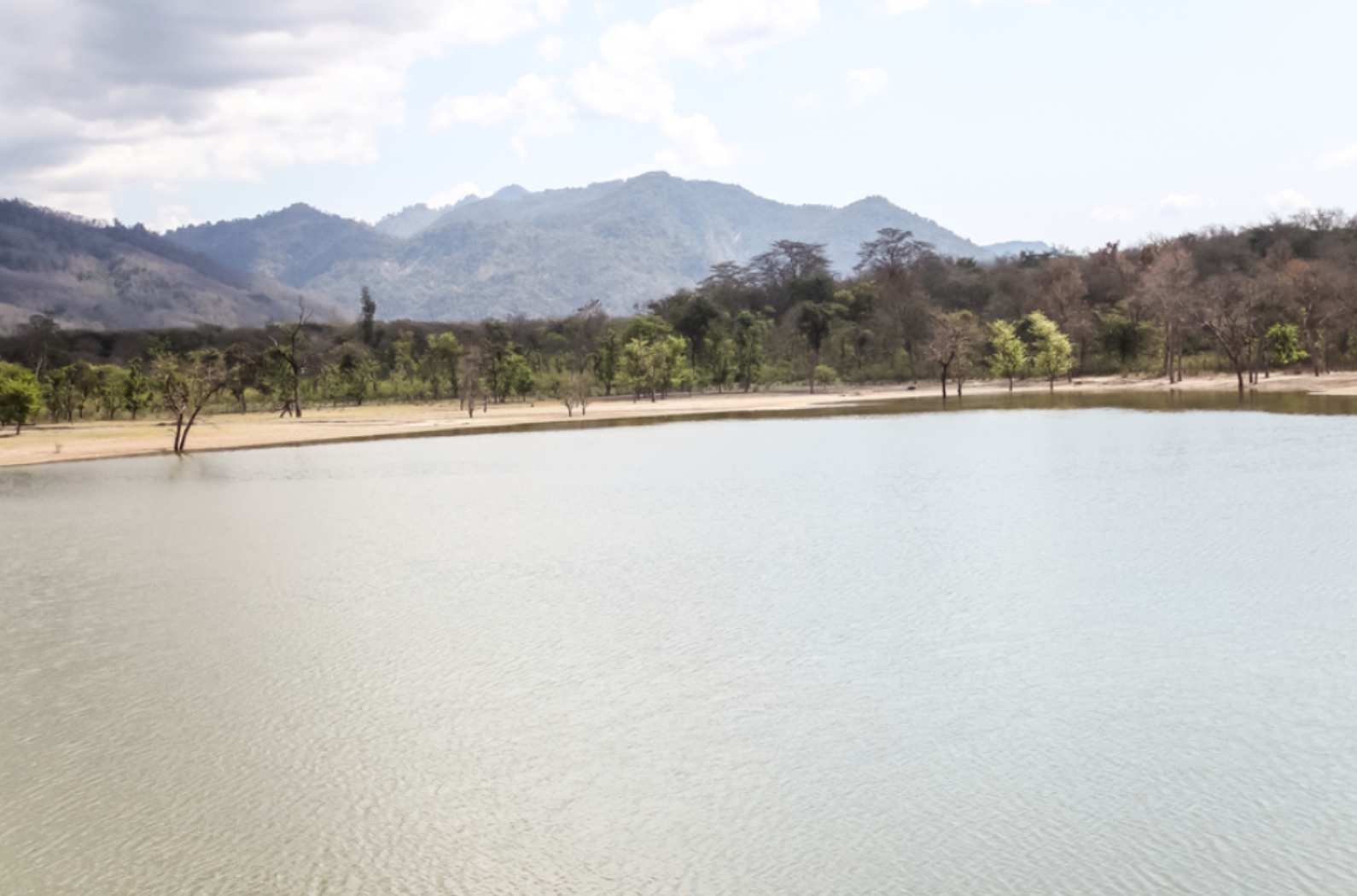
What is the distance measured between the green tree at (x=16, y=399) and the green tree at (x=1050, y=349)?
68516mm

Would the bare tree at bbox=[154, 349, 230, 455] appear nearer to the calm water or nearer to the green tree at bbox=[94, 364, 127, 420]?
the green tree at bbox=[94, 364, 127, 420]

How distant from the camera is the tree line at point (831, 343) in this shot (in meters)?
72.9

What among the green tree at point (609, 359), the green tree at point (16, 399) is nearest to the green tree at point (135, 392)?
the green tree at point (16, 399)

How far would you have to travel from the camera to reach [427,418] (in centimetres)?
7131

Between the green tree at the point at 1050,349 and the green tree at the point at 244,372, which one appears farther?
the green tree at the point at 244,372

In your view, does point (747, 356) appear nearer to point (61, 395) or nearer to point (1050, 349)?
point (1050, 349)

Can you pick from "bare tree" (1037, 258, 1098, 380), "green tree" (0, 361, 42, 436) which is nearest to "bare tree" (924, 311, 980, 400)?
"bare tree" (1037, 258, 1098, 380)

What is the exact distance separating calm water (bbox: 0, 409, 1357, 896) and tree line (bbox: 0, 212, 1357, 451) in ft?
137

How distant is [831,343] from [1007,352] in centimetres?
2363

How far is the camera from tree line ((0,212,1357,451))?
7288 cm

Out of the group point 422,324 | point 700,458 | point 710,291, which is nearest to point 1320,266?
point 700,458

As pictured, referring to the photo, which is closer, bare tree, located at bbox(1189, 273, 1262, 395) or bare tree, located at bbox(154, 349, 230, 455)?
bare tree, located at bbox(154, 349, 230, 455)

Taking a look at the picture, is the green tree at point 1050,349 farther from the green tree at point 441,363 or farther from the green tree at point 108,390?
the green tree at point 108,390

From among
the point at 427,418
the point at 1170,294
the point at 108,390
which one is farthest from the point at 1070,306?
the point at 108,390
